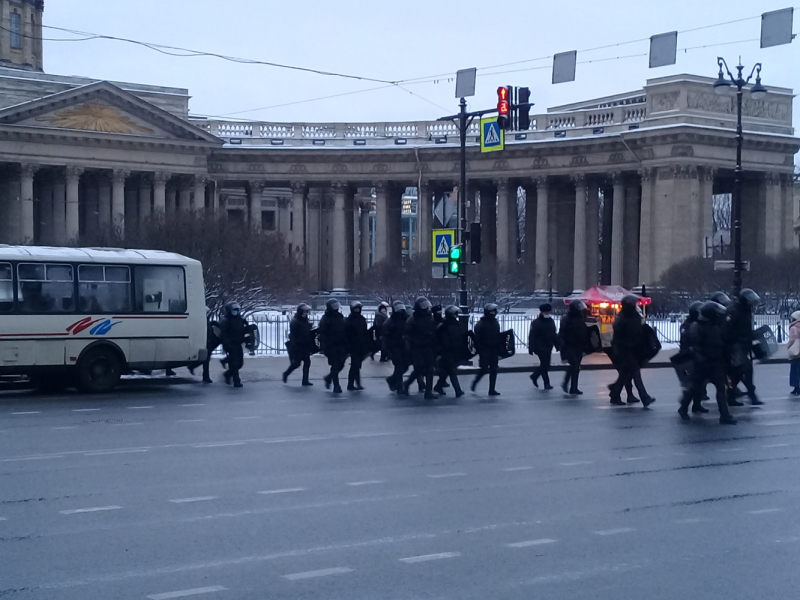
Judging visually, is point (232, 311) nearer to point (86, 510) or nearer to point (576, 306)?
point (576, 306)

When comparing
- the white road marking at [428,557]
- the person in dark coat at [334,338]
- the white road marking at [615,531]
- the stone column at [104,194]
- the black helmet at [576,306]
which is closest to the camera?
the white road marking at [428,557]

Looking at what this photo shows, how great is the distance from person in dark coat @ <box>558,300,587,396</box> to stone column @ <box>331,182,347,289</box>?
54.1 metres

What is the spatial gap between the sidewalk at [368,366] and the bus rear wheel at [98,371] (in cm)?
431

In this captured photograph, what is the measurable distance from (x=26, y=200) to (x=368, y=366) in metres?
45.6

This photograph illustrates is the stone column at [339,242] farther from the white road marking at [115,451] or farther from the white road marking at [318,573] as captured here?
the white road marking at [318,573]

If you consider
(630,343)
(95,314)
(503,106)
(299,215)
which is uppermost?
(503,106)

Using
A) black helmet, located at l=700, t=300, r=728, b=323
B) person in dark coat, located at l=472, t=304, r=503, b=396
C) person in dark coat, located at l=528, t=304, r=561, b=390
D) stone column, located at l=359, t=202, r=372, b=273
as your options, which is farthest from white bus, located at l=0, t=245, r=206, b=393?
stone column, located at l=359, t=202, r=372, b=273

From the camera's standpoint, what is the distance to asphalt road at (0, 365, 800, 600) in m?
8.41

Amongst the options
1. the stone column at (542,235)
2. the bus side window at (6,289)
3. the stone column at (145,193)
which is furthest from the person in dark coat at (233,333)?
the stone column at (145,193)

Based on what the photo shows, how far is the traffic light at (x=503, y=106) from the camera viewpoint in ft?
94.3

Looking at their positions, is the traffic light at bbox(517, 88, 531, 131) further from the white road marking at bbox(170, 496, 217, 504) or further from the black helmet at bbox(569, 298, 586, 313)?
the white road marking at bbox(170, 496, 217, 504)

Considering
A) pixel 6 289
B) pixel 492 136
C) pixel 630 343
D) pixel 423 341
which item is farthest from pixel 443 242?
pixel 6 289

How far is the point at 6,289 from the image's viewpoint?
22.8 m

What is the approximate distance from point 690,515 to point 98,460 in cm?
723
